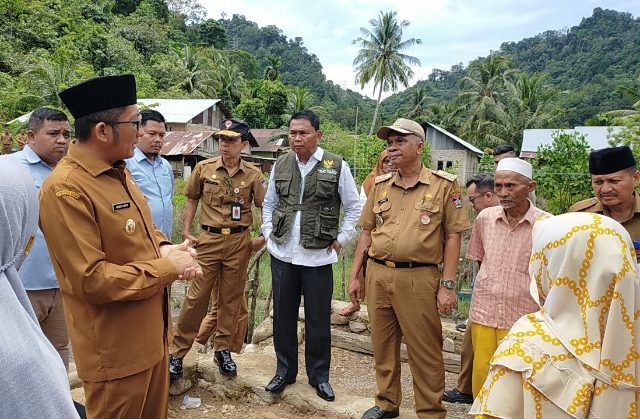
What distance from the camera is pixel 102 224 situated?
203 cm

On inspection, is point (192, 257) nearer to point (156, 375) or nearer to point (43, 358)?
point (156, 375)

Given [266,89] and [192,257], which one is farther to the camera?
[266,89]

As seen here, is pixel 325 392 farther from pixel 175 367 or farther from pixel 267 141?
pixel 267 141

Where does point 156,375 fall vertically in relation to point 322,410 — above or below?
above

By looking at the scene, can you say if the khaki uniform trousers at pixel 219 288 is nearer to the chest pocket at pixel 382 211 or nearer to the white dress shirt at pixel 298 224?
the white dress shirt at pixel 298 224

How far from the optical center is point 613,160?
2912 millimetres

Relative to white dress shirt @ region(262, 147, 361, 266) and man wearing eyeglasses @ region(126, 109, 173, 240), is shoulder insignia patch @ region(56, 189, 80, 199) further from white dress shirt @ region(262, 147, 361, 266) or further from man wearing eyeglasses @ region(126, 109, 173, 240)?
white dress shirt @ region(262, 147, 361, 266)

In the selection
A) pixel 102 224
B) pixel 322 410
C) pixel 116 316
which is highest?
pixel 102 224

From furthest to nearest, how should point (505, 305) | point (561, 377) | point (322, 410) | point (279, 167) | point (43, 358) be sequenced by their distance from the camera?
point (279, 167) → point (322, 410) → point (505, 305) → point (561, 377) → point (43, 358)

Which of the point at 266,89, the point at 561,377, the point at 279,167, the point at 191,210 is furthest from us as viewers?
the point at 266,89

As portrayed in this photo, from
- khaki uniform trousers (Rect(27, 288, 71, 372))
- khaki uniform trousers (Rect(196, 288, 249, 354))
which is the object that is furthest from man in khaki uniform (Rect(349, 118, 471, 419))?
khaki uniform trousers (Rect(27, 288, 71, 372))

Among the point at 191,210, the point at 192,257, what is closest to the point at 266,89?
the point at 191,210

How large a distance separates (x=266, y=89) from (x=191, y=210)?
103 ft

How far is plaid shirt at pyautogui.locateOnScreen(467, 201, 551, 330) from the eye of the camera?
3088mm
